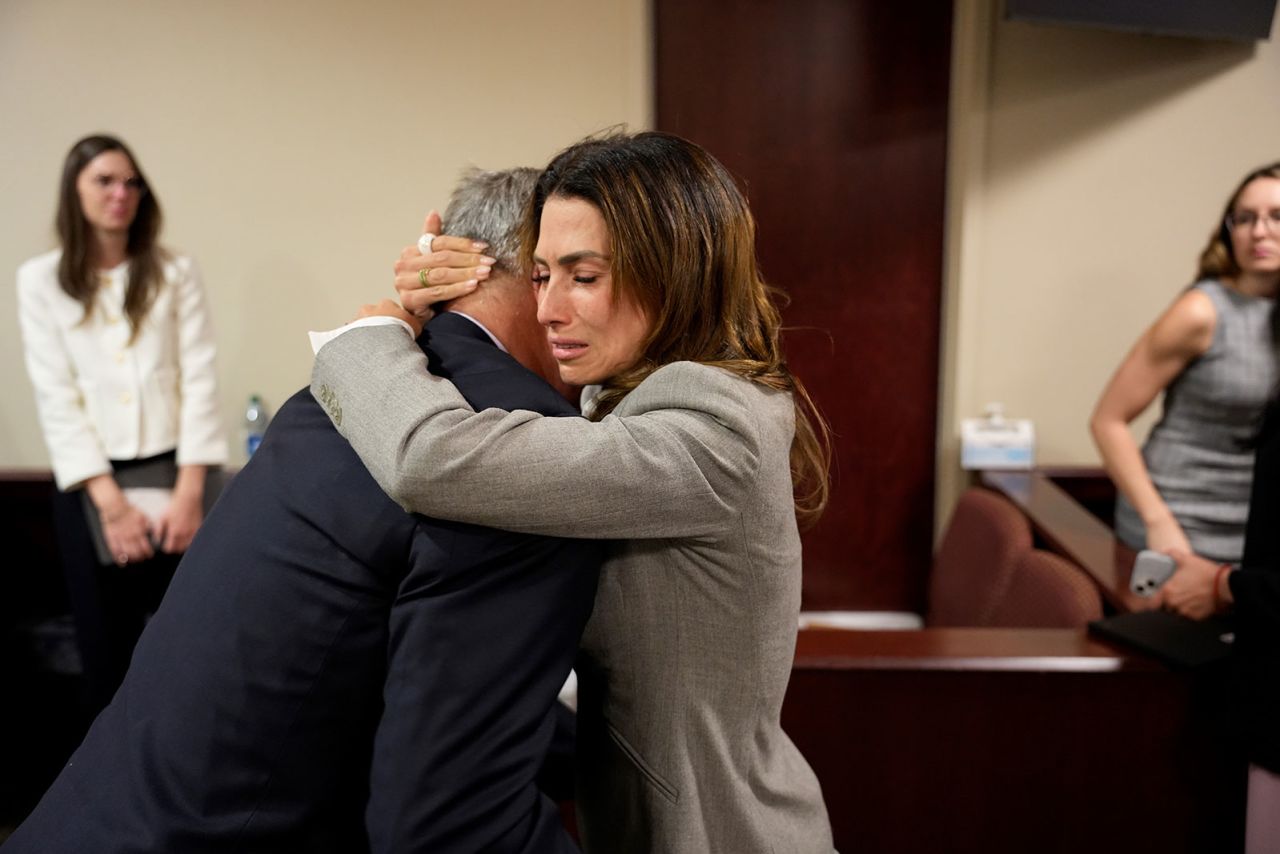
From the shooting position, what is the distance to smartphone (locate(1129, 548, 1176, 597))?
1.80m

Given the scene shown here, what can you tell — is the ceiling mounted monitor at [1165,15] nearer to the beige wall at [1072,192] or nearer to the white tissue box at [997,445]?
the beige wall at [1072,192]

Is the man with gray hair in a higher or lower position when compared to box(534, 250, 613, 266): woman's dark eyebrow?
lower

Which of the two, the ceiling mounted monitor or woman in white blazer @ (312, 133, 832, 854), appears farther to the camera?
the ceiling mounted monitor

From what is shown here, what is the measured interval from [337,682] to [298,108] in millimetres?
2783

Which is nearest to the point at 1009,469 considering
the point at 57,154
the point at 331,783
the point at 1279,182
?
the point at 1279,182

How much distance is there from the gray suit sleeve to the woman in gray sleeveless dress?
1.63 m

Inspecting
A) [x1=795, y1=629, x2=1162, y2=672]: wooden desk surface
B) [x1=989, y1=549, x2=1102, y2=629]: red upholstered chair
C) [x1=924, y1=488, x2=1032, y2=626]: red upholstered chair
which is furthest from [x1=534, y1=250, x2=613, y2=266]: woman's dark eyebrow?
[x1=924, y1=488, x2=1032, y2=626]: red upholstered chair

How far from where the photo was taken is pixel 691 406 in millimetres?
1010

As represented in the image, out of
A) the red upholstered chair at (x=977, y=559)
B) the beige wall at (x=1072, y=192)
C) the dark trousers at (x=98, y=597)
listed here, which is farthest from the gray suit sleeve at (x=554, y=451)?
the beige wall at (x=1072, y=192)

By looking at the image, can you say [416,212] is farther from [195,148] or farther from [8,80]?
[8,80]

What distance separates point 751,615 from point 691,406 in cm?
24

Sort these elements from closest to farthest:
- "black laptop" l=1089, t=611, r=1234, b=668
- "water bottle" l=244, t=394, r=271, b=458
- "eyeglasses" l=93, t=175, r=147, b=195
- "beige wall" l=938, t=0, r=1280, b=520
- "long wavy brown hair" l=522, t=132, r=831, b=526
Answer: "long wavy brown hair" l=522, t=132, r=831, b=526 → "black laptop" l=1089, t=611, r=1234, b=668 → "eyeglasses" l=93, t=175, r=147, b=195 → "beige wall" l=938, t=0, r=1280, b=520 → "water bottle" l=244, t=394, r=271, b=458

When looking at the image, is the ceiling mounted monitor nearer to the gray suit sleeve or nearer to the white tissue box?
the white tissue box

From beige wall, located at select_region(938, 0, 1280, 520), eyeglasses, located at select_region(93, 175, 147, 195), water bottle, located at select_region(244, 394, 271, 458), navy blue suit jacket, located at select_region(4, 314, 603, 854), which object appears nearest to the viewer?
navy blue suit jacket, located at select_region(4, 314, 603, 854)
